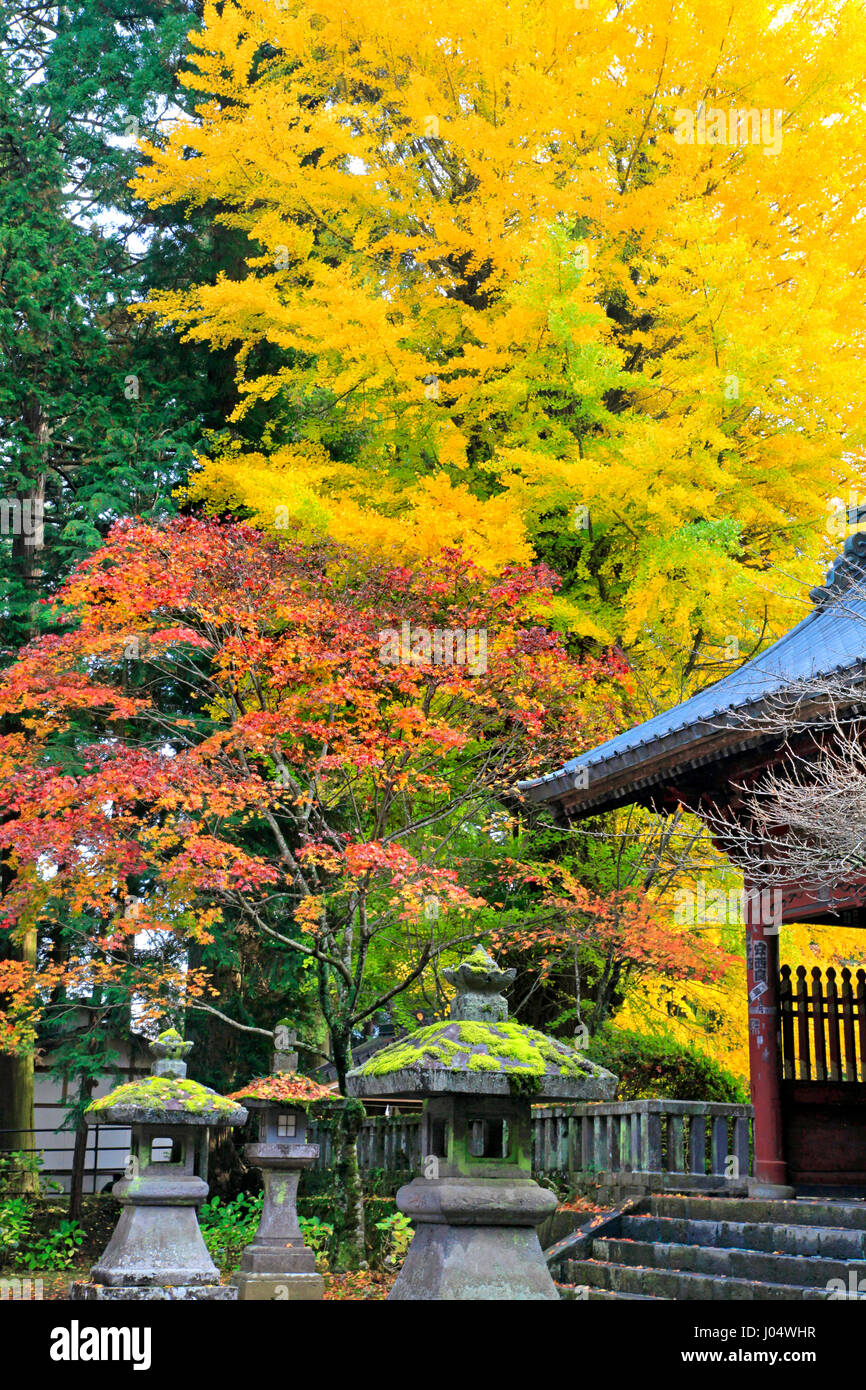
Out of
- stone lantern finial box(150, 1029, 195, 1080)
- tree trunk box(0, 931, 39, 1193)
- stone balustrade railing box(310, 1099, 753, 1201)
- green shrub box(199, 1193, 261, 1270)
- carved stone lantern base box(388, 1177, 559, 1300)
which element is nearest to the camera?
carved stone lantern base box(388, 1177, 559, 1300)

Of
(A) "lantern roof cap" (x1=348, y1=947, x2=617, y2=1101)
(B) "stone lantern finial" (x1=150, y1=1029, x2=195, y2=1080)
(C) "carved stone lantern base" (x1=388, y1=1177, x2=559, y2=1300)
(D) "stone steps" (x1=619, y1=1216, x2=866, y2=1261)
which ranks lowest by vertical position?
(D) "stone steps" (x1=619, y1=1216, x2=866, y2=1261)

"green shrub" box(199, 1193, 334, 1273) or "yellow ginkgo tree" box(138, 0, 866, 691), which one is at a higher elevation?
"yellow ginkgo tree" box(138, 0, 866, 691)

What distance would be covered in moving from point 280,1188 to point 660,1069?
14.5 feet

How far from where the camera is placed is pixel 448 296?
18406 mm

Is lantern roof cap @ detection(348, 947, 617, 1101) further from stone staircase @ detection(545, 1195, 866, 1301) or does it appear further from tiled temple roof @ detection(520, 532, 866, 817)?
tiled temple roof @ detection(520, 532, 866, 817)

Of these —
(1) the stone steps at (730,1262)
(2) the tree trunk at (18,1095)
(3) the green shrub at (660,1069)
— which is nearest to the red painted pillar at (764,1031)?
(1) the stone steps at (730,1262)

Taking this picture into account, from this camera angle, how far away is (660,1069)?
14102 mm

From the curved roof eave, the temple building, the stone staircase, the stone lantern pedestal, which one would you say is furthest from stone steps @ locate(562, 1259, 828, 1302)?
the curved roof eave

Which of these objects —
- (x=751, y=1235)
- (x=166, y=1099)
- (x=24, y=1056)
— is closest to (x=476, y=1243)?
(x=751, y=1235)

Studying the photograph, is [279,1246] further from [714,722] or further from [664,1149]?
[714,722]

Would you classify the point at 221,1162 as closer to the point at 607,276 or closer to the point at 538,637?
the point at 538,637

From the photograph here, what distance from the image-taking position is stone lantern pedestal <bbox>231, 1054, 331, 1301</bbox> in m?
12.1

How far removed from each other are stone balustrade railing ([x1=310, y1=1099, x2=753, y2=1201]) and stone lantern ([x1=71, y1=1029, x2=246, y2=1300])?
333 centimetres

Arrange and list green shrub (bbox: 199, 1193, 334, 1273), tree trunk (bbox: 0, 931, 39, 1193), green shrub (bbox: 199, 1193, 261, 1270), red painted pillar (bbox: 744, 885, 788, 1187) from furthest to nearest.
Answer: tree trunk (bbox: 0, 931, 39, 1193)
green shrub (bbox: 199, 1193, 261, 1270)
green shrub (bbox: 199, 1193, 334, 1273)
red painted pillar (bbox: 744, 885, 788, 1187)
